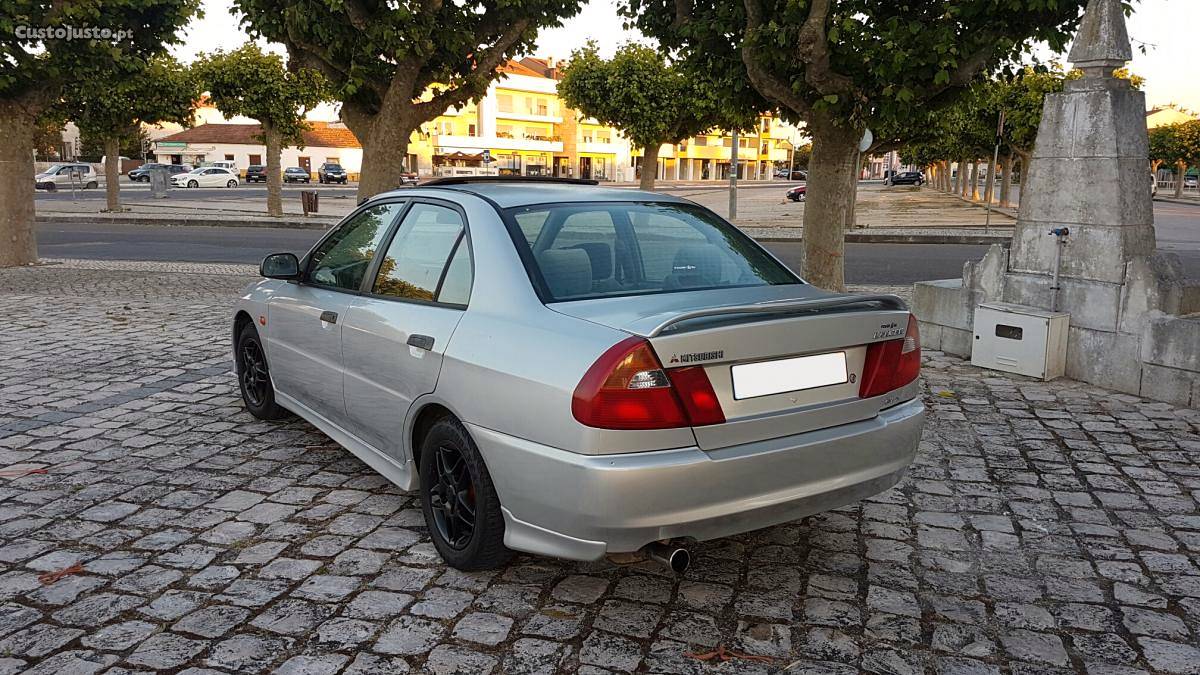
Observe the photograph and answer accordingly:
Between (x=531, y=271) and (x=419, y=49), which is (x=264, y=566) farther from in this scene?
(x=419, y=49)

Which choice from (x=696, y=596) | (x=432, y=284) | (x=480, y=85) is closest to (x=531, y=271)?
(x=432, y=284)

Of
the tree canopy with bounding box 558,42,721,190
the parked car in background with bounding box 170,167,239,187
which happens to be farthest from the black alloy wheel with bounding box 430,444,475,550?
the parked car in background with bounding box 170,167,239,187

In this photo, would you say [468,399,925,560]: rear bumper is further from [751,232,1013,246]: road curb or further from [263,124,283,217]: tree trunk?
[263,124,283,217]: tree trunk

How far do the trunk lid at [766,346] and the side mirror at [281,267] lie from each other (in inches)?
86.5

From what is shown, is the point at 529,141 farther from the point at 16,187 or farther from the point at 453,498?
the point at 453,498

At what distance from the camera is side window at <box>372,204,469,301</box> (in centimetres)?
396

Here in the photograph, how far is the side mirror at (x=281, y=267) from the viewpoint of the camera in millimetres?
4980

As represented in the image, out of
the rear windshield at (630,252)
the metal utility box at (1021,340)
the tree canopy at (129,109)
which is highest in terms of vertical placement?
the tree canopy at (129,109)

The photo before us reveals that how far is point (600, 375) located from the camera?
297 cm

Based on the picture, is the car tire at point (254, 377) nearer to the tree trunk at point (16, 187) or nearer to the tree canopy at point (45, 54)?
the tree canopy at point (45, 54)

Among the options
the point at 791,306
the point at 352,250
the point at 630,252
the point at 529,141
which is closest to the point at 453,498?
the point at 630,252

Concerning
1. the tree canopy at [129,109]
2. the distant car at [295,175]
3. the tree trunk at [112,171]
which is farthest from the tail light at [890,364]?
the distant car at [295,175]

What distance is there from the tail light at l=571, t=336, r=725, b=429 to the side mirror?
2.60 m

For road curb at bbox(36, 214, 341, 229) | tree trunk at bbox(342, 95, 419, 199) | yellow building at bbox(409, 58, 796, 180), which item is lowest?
road curb at bbox(36, 214, 341, 229)
